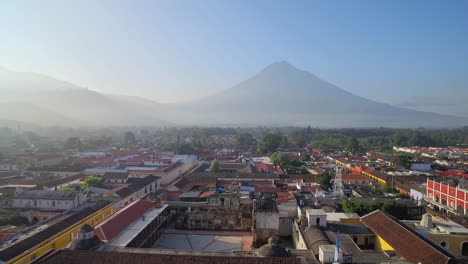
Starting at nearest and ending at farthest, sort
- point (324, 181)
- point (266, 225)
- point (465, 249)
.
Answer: point (465, 249)
point (266, 225)
point (324, 181)

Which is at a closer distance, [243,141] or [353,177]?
[353,177]

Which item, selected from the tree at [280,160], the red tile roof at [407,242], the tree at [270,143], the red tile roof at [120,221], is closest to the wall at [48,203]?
the red tile roof at [120,221]

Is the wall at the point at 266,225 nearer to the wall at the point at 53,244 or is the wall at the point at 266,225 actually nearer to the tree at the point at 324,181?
the wall at the point at 53,244

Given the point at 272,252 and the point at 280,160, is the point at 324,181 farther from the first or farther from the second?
the point at 272,252

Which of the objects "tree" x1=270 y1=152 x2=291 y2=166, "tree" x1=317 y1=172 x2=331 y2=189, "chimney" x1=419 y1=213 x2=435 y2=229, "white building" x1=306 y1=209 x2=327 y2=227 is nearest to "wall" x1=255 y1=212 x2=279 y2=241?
"white building" x1=306 y1=209 x2=327 y2=227

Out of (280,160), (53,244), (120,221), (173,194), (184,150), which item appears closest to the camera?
(53,244)

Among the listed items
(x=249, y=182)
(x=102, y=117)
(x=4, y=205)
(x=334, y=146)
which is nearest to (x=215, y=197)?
(x=249, y=182)

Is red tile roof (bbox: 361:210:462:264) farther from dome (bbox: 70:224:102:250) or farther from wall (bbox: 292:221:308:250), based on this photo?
dome (bbox: 70:224:102:250)

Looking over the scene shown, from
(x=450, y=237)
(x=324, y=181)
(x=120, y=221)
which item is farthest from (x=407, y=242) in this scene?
(x=324, y=181)
